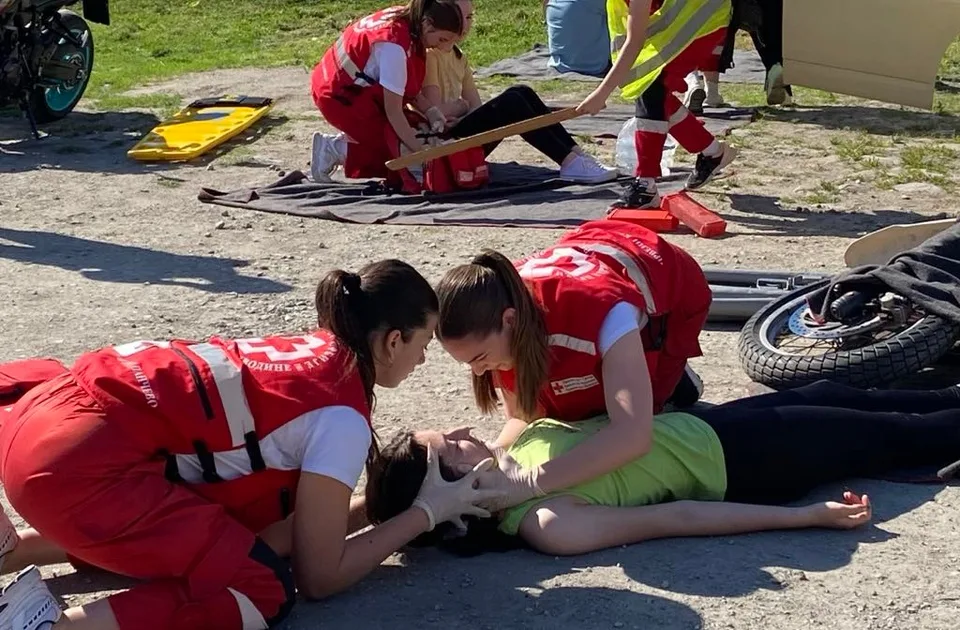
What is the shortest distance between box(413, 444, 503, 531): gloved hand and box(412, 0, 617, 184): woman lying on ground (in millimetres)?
4142

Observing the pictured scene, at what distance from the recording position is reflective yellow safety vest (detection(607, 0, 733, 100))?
22.3 feet

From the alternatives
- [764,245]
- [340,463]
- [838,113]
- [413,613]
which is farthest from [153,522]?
[838,113]

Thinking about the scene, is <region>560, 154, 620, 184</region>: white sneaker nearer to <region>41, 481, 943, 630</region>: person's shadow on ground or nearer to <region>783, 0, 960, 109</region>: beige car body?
<region>783, 0, 960, 109</region>: beige car body

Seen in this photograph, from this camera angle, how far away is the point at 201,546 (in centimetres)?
296

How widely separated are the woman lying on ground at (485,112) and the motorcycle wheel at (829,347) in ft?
9.00

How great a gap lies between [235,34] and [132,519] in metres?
11.7

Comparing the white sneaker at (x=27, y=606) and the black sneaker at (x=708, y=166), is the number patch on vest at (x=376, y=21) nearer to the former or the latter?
the black sneaker at (x=708, y=166)

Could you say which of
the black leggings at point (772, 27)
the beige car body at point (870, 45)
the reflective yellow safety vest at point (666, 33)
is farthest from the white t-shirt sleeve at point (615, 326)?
the black leggings at point (772, 27)

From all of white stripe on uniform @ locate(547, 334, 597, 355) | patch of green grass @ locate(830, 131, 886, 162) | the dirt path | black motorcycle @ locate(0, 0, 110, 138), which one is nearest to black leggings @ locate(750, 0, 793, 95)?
the dirt path

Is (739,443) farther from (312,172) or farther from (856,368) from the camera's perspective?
(312,172)

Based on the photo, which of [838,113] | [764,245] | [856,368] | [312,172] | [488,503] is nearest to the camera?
[488,503]

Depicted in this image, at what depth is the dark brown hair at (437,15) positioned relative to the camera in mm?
6953

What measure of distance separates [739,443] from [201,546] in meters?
1.45

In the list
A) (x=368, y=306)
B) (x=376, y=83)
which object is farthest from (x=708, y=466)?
(x=376, y=83)
